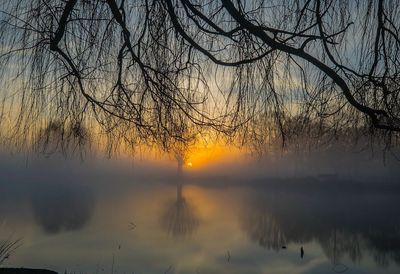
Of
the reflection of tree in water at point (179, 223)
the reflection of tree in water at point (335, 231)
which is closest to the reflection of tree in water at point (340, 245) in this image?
the reflection of tree in water at point (335, 231)

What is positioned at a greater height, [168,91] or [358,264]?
[168,91]

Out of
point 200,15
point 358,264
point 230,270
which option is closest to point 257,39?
point 200,15

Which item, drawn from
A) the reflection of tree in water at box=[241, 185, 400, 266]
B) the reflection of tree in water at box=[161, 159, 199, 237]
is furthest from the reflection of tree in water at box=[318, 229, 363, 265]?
the reflection of tree in water at box=[161, 159, 199, 237]

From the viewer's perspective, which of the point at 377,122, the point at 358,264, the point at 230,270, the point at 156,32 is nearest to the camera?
the point at 377,122

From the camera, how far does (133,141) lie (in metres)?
3.11

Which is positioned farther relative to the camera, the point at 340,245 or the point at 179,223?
the point at 179,223

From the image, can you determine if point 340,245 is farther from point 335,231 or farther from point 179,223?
A: point 179,223

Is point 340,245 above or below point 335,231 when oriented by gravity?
below

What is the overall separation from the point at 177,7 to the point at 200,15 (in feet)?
0.73

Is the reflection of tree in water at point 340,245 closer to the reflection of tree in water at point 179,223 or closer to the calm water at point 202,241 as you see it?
the calm water at point 202,241

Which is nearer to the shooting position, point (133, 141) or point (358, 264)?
point (133, 141)


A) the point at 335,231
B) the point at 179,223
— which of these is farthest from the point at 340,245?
the point at 179,223

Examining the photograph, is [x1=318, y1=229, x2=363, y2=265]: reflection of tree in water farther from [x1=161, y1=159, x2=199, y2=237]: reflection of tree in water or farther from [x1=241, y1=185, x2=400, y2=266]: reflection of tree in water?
[x1=161, y1=159, x2=199, y2=237]: reflection of tree in water

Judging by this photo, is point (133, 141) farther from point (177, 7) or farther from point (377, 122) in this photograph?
point (377, 122)
